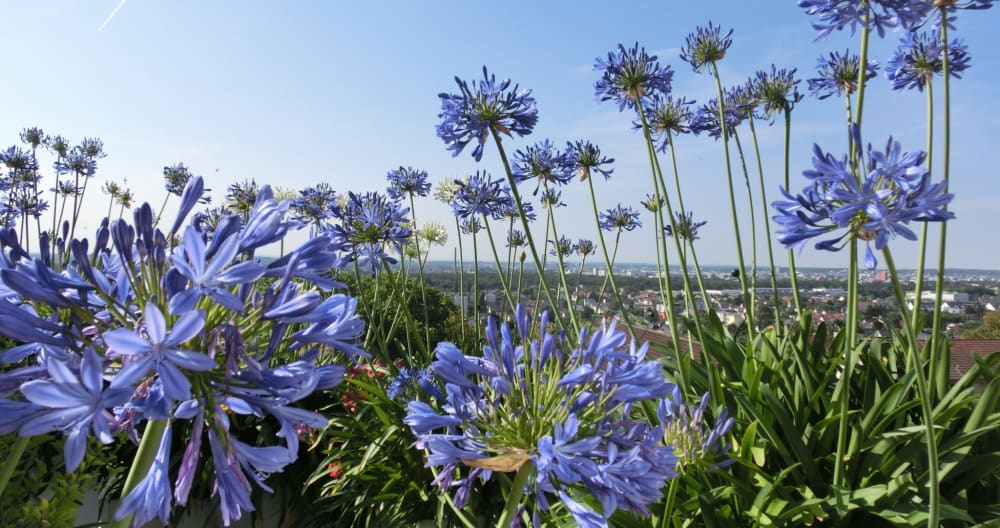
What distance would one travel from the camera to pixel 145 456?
855 mm

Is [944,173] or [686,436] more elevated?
[944,173]

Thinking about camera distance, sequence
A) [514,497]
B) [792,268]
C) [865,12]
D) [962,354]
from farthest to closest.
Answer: [962,354], [792,268], [865,12], [514,497]

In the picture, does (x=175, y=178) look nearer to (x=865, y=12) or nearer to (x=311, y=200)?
(x=311, y=200)

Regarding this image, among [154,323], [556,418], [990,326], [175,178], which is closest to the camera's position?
[154,323]

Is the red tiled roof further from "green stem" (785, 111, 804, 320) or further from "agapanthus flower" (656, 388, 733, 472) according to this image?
"agapanthus flower" (656, 388, 733, 472)

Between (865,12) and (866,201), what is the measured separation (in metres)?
1.10

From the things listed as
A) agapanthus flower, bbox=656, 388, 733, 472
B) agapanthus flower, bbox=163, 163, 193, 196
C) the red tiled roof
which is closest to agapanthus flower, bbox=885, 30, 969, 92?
the red tiled roof

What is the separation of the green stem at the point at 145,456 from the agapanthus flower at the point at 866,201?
1409 millimetres

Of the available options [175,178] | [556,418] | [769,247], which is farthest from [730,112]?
[175,178]

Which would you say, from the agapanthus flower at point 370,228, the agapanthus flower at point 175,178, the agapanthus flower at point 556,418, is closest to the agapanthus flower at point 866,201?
the agapanthus flower at point 556,418

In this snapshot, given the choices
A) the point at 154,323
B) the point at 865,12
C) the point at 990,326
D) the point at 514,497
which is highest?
the point at 865,12

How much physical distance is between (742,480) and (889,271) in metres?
1.24

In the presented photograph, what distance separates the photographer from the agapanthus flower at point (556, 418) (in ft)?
3.64

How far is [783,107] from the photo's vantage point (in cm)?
327
